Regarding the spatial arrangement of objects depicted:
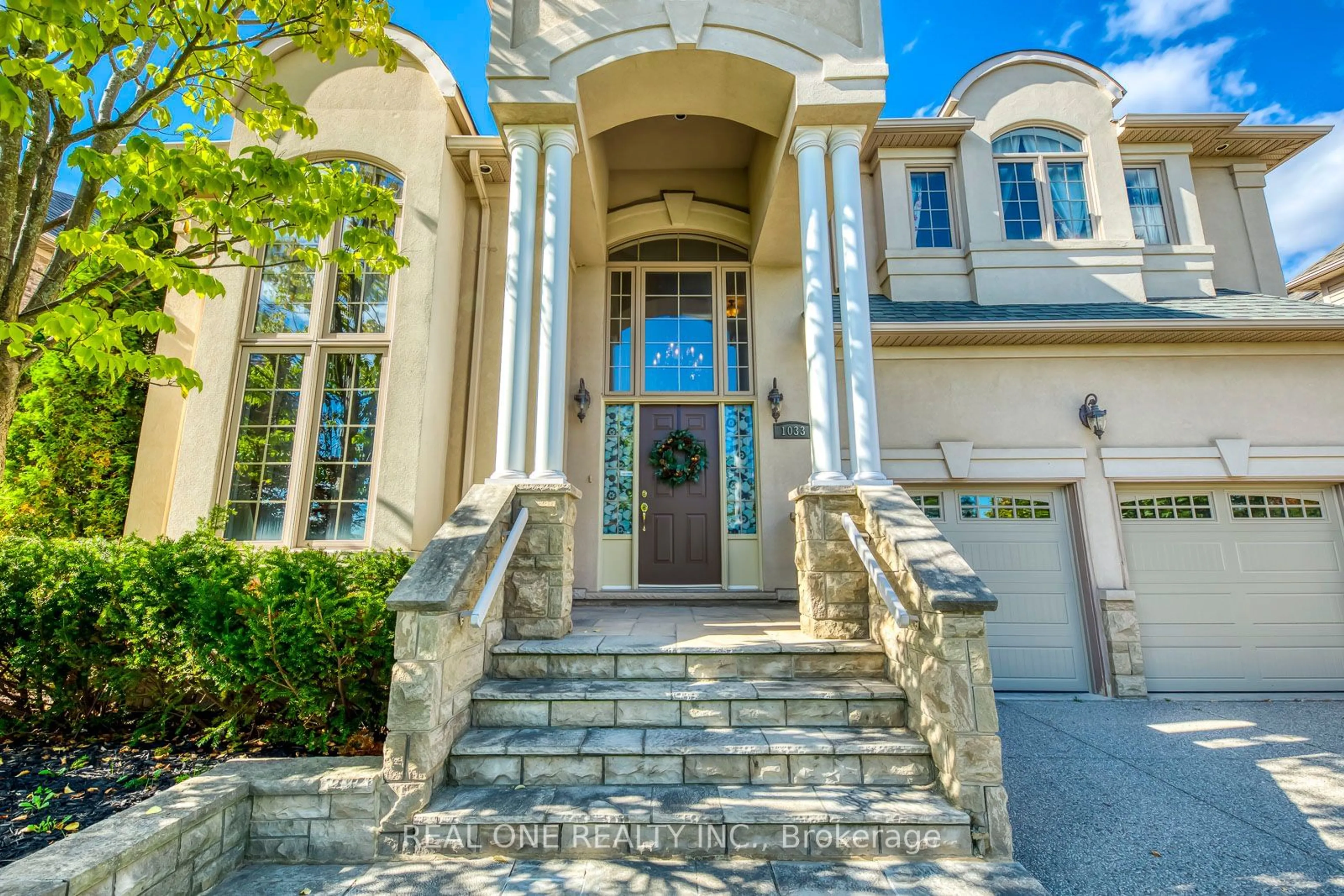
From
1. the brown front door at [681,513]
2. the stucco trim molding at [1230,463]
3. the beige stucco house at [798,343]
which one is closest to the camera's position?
the beige stucco house at [798,343]

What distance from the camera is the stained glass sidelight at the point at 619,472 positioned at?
19.8ft

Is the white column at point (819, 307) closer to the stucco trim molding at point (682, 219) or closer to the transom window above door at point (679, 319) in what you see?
the stucco trim molding at point (682, 219)

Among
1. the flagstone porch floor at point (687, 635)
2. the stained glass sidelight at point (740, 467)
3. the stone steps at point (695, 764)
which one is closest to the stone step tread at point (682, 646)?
the flagstone porch floor at point (687, 635)

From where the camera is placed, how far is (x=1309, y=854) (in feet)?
8.96

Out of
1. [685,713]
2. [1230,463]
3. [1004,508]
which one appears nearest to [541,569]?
[685,713]

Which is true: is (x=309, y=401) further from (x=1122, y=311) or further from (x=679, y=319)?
(x=1122, y=311)

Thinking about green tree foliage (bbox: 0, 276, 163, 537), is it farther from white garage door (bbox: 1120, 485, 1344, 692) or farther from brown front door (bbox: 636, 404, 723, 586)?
white garage door (bbox: 1120, 485, 1344, 692)

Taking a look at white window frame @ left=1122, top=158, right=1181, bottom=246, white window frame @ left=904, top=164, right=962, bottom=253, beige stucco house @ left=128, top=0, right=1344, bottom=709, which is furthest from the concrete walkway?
white window frame @ left=1122, top=158, right=1181, bottom=246

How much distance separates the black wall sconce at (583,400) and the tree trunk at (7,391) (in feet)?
12.7

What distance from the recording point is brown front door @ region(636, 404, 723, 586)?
19.5 ft

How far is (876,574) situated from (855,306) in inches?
78.5

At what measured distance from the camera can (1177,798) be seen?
3.28 m

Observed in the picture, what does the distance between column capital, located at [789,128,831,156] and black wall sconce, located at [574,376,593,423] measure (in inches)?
117

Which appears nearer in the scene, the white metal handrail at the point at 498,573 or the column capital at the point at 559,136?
the white metal handrail at the point at 498,573
